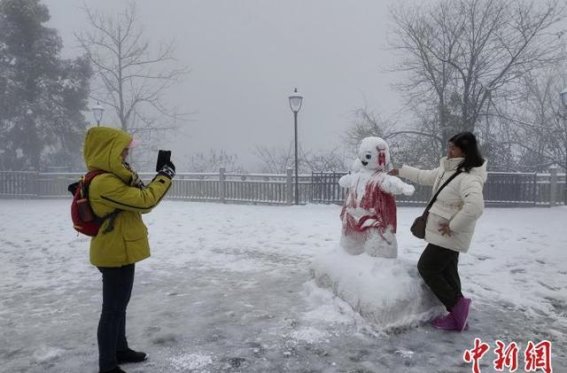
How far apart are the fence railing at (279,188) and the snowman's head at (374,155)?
9.08 meters

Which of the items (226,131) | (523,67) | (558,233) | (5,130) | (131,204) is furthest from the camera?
(226,131)

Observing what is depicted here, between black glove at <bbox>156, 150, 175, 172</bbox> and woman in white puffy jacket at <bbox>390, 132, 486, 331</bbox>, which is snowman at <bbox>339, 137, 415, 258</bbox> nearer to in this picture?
woman in white puffy jacket at <bbox>390, 132, 486, 331</bbox>

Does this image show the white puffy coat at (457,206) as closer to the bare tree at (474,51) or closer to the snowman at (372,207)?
the snowman at (372,207)

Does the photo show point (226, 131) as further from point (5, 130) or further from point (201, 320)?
point (201, 320)

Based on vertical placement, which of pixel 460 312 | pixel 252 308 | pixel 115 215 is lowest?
pixel 252 308

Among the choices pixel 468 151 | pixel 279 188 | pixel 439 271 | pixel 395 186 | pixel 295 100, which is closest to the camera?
pixel 468 151

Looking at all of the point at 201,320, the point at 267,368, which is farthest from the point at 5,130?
the point at 267,368

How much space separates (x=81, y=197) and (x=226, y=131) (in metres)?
88.3

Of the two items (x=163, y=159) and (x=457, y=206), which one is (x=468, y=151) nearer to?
(x=457, y=206)

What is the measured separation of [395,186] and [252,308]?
6.47ft

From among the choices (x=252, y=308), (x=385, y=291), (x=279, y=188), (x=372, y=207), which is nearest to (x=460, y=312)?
(x=385, y=291)

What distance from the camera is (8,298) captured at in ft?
16.8

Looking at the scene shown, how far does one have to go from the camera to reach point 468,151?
3.82m

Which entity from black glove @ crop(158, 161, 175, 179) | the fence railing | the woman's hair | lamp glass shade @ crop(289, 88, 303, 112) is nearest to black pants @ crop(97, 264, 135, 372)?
black glove @ crop(158, 161, 175, 179)
